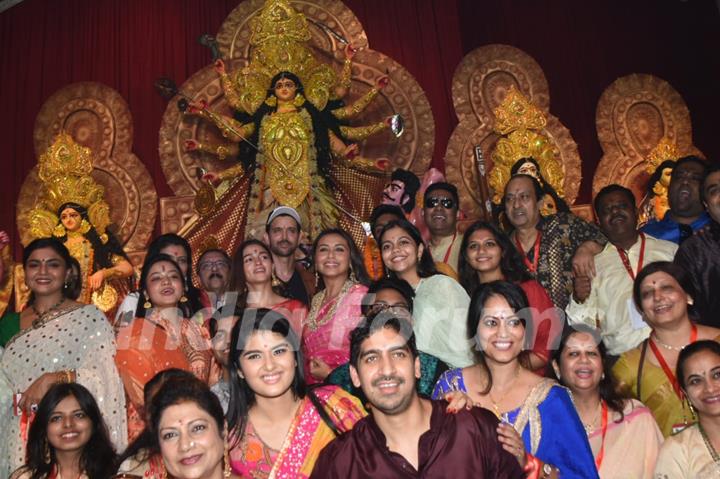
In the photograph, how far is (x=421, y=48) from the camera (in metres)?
8.14

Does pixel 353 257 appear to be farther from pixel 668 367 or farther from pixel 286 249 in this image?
pixel 668 367

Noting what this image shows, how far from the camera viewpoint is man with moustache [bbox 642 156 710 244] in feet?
14.3

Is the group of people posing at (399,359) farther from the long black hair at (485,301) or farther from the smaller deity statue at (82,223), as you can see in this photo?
the smaller deity statue at (82,223)

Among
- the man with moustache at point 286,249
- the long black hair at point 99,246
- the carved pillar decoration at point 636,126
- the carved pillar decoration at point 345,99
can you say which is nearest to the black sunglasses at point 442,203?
the man with moustache at point 286,249

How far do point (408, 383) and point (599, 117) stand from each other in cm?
659

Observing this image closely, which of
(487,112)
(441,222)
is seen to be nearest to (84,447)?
(441,222)

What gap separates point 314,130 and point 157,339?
3404 millimetres

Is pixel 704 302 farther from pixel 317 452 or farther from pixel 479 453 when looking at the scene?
pixel 317 452

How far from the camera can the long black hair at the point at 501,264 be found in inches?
137

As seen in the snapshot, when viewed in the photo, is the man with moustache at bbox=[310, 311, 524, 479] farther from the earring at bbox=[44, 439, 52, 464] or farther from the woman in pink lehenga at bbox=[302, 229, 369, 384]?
the earring at bbox=[44, 439, 52, 464]

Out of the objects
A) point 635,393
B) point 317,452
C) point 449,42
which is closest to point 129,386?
point 317,452

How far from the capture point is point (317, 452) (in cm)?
254

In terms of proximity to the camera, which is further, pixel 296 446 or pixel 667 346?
pixel 667 346

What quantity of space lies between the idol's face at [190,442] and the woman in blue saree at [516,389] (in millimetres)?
856
